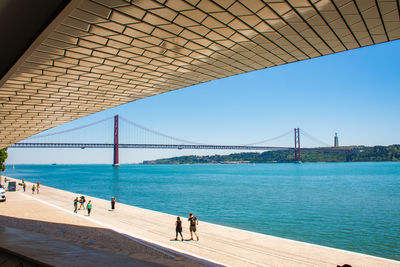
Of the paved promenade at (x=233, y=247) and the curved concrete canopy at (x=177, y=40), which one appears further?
the paved promenade at (x=233, y=247)

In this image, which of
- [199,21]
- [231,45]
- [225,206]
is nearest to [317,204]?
[225,206]

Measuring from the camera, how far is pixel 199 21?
725 cm

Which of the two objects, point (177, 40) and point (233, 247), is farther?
point (233, 247)

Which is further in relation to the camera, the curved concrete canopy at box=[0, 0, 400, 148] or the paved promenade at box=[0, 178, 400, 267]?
the paved promenade at box=[0, 178, 400, 267]

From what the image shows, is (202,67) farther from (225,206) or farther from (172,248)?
(225,206)

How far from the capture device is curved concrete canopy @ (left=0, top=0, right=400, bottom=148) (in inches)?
255

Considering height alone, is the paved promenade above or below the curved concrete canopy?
below

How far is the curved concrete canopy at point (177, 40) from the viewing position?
6.47 meters

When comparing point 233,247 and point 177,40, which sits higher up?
point 177,40

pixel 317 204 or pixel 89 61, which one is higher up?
pixel 89 61

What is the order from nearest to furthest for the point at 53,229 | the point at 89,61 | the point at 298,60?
the point at 89,61 → the point at 298,60 → the point at 53,229

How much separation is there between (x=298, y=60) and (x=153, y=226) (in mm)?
11707

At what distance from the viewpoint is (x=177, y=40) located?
8.49 meters

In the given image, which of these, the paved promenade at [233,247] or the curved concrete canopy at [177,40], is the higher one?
the curved concrete canopy at [177,40]
